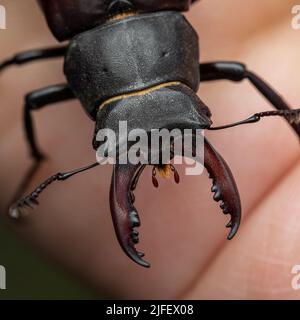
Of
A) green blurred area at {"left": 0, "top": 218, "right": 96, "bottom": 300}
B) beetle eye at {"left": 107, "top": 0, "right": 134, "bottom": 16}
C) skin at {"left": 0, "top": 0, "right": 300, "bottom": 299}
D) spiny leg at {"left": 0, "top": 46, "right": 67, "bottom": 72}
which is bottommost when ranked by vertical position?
green blurred area at {"left": 0, "top": 218, "right": 96, "bottom": 300}

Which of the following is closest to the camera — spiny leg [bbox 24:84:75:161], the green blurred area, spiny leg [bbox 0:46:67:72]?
spiny leg [bbox 24:84:75:161]

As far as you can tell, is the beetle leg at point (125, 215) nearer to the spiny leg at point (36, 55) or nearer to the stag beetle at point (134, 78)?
Answer: the stag beetle at point (134, 78)

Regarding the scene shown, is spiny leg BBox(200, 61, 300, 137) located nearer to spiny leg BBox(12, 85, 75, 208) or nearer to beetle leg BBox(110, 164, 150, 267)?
spiny leg BBox(12, 85, 75, 208)

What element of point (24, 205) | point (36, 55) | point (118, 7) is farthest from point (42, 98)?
point (24, 205)

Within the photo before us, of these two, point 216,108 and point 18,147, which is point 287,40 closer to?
point 216,108

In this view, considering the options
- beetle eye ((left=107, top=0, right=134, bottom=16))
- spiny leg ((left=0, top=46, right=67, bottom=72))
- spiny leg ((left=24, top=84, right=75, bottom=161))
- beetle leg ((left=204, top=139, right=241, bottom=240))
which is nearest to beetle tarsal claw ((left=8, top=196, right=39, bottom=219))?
beetle leg ((left=204, top=139, right=241, bottom=240))

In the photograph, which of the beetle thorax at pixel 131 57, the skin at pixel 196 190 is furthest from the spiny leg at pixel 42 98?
the skin at pixel 196 190

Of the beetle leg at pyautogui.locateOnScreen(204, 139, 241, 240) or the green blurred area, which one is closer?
the beetle leg at pyautogui.locateOnScreen(204, 139, 241, 240)

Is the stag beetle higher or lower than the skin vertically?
higher

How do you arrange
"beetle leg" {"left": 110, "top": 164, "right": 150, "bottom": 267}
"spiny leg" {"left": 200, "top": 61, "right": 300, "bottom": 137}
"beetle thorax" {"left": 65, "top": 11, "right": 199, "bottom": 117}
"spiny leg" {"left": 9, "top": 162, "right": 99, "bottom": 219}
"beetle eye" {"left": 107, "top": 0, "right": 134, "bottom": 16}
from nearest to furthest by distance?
1. "beetle leg" {"left": 110, "top": 164, "right": 150, "bottom": 267}
2. "spiny leg" {"left": 9, "top": 162, "right": 99, "bottom": 219}
3. "beetle thorax" {"left": 65, "top": 11, "right": 199, "bottom": 117}
4. "beetle eye" {"left": 107, "top": 0, "right": 134, "bottom": 16}
5. "spiny leg" {"left": 200, "top": 61, "right": 300, "bottom": 137}
